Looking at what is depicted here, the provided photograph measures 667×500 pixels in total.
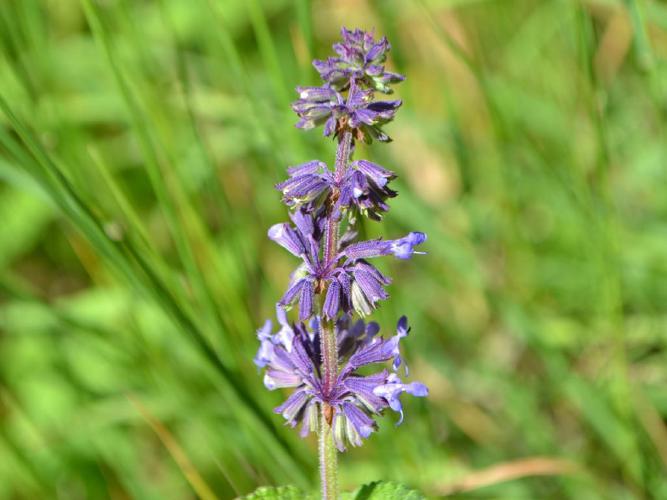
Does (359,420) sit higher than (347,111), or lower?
lower

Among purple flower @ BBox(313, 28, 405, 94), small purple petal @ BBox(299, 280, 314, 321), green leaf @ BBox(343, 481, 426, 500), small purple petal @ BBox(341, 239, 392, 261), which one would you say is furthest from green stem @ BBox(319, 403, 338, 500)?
purple flower @ BBox(313, 28, 405, 94)

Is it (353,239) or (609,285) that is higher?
(609,285)

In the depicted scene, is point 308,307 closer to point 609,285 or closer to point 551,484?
point 609,285

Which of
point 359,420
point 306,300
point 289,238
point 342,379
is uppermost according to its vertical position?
point 289,238

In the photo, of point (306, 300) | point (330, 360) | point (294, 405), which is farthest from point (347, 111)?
point (294, 405)

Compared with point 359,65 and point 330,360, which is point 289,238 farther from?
point 359,65

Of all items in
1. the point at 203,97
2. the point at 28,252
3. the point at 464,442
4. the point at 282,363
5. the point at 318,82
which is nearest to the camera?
the point at 282,363

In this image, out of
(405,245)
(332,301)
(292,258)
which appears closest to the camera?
(332,301)

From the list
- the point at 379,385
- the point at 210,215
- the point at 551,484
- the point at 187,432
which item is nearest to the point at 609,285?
the point at 551,484
